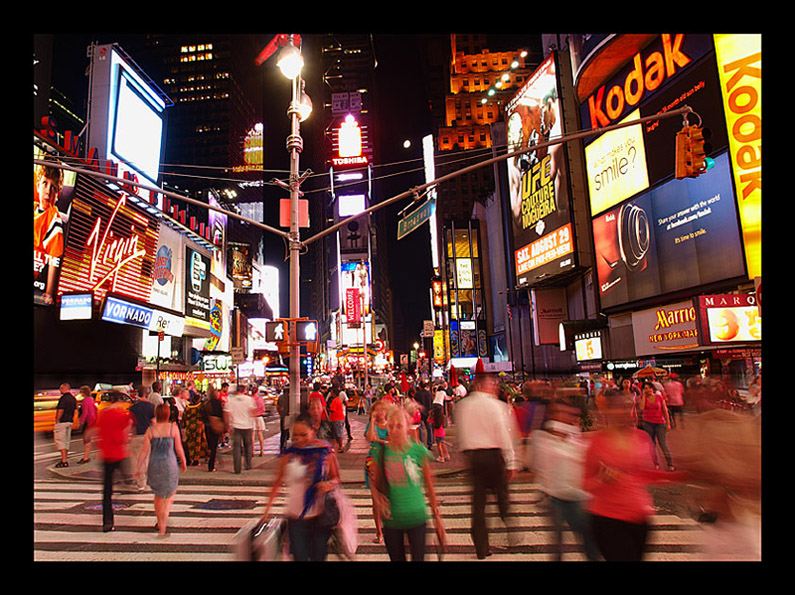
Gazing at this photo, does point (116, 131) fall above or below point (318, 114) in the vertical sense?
below

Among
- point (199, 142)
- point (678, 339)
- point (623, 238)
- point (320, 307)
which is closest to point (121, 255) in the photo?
point (623, 238)

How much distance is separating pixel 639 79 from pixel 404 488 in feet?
103

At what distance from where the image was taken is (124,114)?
40.9 metres

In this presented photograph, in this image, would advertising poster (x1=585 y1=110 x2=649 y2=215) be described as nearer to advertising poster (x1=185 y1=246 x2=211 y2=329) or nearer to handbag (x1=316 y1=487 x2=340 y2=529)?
handbag (x1=316 y1=487 x2=340 y2=529)

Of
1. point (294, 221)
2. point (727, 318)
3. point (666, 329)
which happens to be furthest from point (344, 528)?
point (666, 329)

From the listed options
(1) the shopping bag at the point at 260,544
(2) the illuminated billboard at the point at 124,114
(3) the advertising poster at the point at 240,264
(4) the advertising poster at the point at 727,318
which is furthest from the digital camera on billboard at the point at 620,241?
(3) the advertising poster at the point at 240,264

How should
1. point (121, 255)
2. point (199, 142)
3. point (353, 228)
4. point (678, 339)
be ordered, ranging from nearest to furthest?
point (678, 339) → point (121, 255) → point (353, 228) → point (199, 142)

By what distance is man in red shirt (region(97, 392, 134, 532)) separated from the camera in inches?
305

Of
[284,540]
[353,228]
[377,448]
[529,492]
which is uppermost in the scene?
[353,228]

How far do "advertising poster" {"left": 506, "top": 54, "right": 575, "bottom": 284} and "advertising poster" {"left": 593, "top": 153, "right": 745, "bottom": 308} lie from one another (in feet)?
15.4

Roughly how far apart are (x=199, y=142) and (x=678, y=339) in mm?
139661

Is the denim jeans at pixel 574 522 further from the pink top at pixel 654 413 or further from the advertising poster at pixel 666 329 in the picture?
the advertising poster at pixel 666 329
